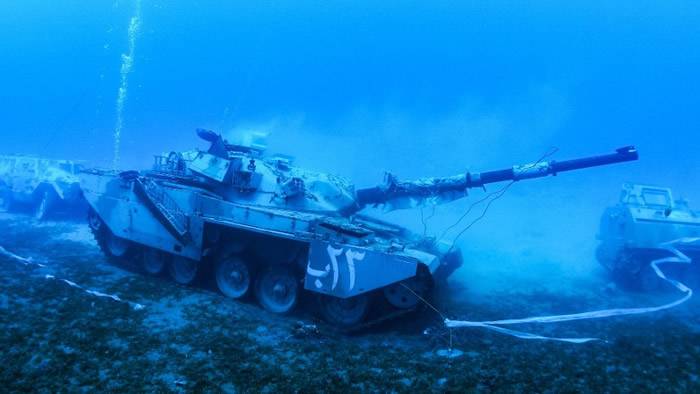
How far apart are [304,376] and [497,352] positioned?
2.96 m

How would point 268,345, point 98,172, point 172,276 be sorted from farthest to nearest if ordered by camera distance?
point 98,172, point 172,276, point 268,345

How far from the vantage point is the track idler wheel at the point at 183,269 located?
28.0 ft

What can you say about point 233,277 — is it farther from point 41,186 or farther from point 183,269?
point 41,186

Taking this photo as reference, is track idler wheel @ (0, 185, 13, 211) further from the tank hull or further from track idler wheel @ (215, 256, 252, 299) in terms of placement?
track idler wheel @ (215, 256, 252, 299)

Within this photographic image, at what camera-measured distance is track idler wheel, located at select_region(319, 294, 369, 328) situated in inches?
261

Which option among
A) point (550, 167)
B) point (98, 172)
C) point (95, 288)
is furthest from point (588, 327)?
point (98, 172)

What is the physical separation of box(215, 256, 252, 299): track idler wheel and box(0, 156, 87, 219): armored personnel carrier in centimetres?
1152

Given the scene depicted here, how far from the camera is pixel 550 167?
835 centimetres

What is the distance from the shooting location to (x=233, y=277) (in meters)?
7.92

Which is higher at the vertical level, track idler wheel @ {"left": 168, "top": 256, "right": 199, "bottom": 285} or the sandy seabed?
track idler wheel @ {"left": 168, "top": 256, "right": 199, "bottom": 285}

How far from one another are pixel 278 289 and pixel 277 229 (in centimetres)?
119

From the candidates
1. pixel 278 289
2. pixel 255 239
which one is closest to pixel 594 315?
pixel 278 289

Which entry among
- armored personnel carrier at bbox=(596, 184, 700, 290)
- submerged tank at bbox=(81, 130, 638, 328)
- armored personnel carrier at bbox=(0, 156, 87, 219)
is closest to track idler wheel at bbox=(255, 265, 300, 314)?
submerged tank at bbox=(81, 130, 638, 328)

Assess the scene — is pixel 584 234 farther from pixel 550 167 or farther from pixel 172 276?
pixel 172 276
